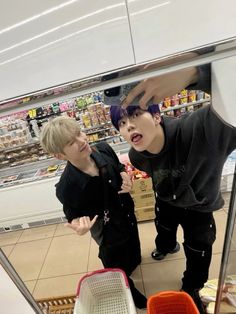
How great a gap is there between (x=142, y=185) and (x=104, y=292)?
80cm

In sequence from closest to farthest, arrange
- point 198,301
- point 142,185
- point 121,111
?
point 121,111, point 198,301, point 142,185

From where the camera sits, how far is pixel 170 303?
1.20 metres

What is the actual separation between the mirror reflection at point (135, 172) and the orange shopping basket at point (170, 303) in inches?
4.7

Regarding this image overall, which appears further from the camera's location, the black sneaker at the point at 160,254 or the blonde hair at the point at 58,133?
the black sneaker at the point at 160,254

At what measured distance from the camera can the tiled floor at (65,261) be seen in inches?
64.2

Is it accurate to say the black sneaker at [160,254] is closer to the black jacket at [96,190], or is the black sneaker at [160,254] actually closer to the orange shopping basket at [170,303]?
the orange shopping basket at [170,303]

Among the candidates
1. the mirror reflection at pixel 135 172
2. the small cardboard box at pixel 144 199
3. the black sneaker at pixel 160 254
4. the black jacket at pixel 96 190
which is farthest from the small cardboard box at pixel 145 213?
the black jacket at pixel 96 190

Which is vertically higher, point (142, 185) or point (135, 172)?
point (135, 172)

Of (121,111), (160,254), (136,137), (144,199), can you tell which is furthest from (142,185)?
(121,111)

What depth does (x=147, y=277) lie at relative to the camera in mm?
1678

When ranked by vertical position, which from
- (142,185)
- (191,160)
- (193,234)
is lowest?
(142,185)

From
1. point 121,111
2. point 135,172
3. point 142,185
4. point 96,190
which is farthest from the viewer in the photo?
point 142,185

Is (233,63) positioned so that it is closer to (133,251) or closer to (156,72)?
(156,72)

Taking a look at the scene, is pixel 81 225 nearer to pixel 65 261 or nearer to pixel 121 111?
pixel 121 111
